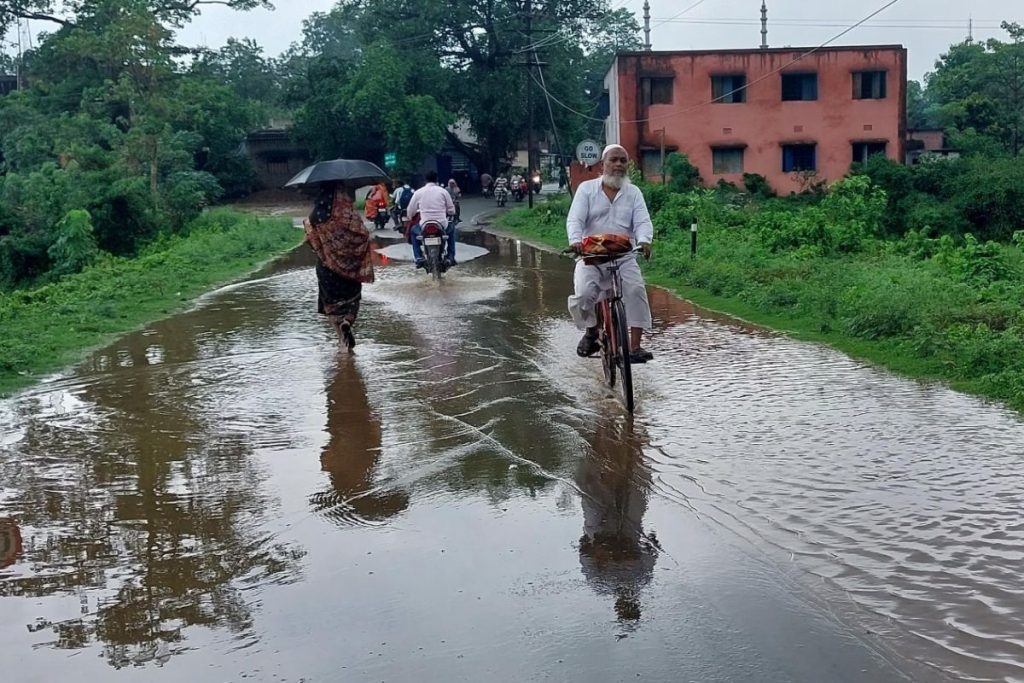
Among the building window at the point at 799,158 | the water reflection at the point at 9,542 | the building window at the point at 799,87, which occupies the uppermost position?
the building window at the point at 799,87

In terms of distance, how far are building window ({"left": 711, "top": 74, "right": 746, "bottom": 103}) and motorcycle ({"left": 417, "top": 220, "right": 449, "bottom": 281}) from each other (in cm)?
3294

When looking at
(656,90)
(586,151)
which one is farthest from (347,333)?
(656,90)

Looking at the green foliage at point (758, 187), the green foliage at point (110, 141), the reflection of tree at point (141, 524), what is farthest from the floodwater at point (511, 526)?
the green foliage at point (758, 187)

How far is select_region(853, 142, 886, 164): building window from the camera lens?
48.2 metres

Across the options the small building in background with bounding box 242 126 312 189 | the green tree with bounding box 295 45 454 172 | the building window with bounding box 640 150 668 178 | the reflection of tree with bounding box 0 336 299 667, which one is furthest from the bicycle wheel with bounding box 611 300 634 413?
the small building in background with bounding box 242 126 312 189

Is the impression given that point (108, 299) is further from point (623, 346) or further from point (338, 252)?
point (623, 346)

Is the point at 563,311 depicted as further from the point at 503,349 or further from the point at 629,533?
the point at 629,533

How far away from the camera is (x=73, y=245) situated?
25.5m

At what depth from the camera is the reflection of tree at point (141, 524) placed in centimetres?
454

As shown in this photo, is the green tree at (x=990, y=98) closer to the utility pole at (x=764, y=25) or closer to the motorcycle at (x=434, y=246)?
the utility pole at (x=764, y=25)

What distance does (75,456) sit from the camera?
7.24m

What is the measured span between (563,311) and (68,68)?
151ft

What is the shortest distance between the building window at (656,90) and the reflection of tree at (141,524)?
4130 cm

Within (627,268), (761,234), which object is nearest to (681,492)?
(627,268)
